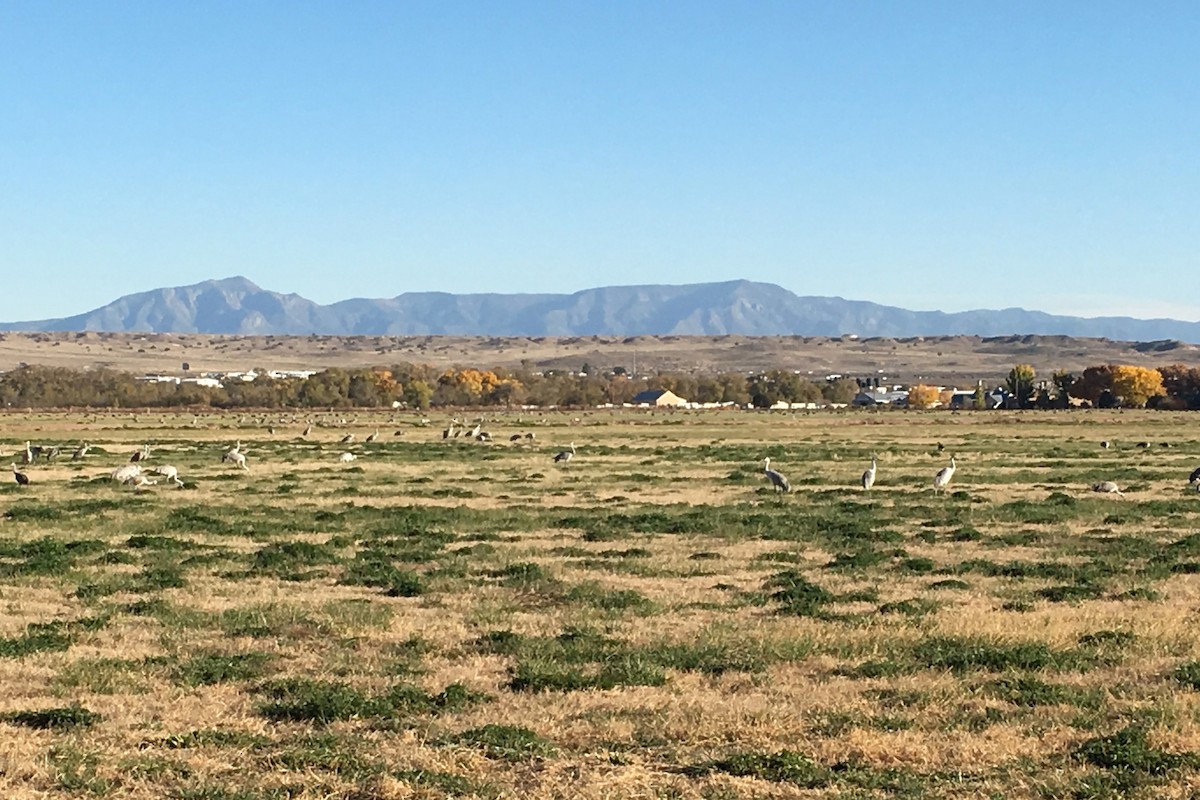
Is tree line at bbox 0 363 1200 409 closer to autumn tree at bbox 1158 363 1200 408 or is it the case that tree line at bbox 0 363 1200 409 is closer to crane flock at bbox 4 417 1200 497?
autumn tree at bbox 1158 363 1200 408

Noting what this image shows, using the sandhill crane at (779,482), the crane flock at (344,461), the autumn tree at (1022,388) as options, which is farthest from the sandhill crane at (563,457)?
the autumn tree at (1022,388)

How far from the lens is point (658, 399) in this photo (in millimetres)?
146000

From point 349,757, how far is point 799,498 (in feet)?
72.7

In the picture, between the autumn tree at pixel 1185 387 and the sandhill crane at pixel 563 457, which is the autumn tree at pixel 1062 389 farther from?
the sandhill crane at pixel 563 457

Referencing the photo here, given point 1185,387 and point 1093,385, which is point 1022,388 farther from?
point 1185,387

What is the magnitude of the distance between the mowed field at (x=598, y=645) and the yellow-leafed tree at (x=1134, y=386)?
105719 millimetres

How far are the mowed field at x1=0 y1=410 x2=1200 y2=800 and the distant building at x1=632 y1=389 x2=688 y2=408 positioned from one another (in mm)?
112754

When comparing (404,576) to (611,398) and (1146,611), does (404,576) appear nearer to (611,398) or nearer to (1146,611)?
(1146,611)

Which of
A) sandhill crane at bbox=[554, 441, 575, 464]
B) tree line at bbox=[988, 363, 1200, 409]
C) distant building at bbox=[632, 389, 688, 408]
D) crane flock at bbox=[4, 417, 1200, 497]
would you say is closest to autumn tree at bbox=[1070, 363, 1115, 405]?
tree line at bbox=[988, 363, 1200, 409]

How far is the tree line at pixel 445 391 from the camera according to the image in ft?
417

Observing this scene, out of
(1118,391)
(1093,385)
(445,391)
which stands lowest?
(445,391)

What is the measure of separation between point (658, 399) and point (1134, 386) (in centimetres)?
4285

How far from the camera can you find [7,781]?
919 centimetres

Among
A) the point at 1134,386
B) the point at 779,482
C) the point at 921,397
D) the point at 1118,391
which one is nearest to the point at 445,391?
the point at 921,397
